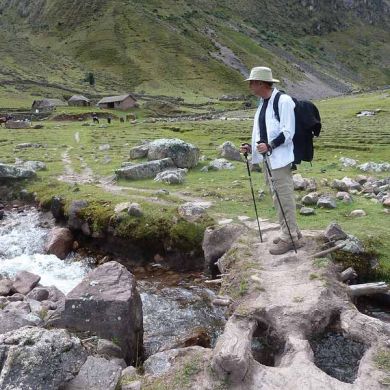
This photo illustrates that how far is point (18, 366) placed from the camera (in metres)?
7.62

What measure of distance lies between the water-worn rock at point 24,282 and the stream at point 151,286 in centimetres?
84

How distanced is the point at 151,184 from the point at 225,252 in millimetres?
9999

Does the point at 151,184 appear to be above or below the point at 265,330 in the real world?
below

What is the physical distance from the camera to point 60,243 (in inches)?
759

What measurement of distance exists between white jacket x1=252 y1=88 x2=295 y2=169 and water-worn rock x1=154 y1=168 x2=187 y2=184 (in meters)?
12.3

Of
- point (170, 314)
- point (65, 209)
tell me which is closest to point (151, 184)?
point (65, 209)

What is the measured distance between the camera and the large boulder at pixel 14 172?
26688mm

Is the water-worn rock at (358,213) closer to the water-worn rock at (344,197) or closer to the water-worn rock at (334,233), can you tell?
the water-worn rock at (344,197)

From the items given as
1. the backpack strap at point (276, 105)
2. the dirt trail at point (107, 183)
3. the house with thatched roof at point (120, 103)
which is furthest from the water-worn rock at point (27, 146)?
the house with thatched roof at point (120, 103)

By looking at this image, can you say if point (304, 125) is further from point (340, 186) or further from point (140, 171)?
point (140, 171)

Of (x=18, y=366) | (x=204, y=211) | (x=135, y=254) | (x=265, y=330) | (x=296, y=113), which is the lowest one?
(x=135, y=254)

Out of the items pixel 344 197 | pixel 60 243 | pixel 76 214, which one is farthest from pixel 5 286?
pixel 344 197

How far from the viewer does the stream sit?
12.5 m

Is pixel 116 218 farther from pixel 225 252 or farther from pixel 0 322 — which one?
pixel 0 322
